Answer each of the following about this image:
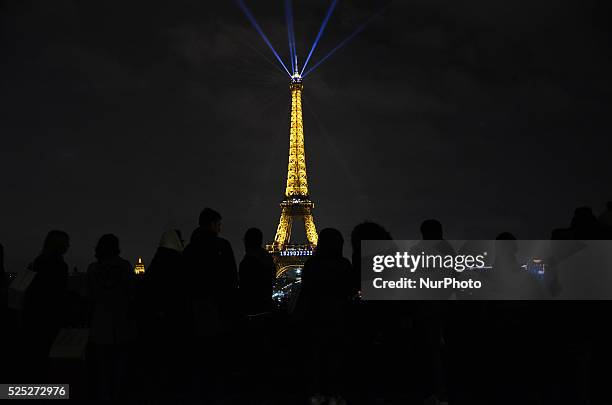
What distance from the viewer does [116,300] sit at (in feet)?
23.2

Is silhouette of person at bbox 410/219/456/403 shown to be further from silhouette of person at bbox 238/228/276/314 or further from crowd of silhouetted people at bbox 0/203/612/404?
silhouette of person at bbox 238/228/276/314

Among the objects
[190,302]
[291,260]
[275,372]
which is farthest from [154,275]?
[291,260]

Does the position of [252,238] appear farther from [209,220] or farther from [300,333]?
[300,333]

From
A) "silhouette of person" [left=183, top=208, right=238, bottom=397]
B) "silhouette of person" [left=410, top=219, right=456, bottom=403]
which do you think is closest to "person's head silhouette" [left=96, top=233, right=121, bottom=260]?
"silhouette of person" [left=183, top=208, right=238, bottom=397]

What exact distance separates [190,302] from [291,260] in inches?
2450

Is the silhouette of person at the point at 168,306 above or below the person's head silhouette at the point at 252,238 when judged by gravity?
below

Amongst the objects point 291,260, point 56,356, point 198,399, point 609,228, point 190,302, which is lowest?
point 198,399

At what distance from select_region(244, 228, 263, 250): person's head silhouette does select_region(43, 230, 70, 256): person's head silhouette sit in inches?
90.9

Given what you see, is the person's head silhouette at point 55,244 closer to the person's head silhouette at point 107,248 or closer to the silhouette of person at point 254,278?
Result: the person's head silhouette at point 107,248

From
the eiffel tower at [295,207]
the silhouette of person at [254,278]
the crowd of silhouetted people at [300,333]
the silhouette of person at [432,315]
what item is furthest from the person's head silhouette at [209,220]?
the eiffel tower at [295,207]

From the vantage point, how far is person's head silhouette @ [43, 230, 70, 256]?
703 cm

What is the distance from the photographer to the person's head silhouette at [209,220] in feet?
22.5

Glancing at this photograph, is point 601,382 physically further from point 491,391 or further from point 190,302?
point 190,302

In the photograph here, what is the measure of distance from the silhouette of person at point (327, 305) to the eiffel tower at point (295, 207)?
5892 centimetres
